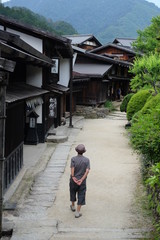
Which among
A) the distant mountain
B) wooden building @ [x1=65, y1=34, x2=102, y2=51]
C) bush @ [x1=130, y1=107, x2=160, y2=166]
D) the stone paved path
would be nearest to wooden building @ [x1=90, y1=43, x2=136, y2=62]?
wooden building @ [x1=65, y1=34, x2=102, y2=51]

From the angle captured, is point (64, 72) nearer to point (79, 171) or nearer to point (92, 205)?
point (92, 205)

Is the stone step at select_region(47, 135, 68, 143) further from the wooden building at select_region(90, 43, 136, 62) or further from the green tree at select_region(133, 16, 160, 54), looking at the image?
the wooden building at select_region(90, 43, 136, 62)

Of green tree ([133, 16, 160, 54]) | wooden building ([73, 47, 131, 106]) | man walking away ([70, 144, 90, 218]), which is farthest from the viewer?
green tree ([133, 16, 160, 54])

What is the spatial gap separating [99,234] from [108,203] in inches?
85.8

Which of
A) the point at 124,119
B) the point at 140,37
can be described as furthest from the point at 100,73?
the point at 140,37

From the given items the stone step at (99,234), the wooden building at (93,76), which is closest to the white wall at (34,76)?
the stone step at (99,234)

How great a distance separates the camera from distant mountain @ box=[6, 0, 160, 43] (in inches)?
5603

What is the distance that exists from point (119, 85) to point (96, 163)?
3233 centimetres

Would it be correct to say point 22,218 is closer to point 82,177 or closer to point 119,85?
point 82,177

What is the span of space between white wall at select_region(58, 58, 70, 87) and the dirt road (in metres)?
8.35

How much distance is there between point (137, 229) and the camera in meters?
6.62

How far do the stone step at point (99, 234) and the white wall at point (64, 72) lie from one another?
1705cm

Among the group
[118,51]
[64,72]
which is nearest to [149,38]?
[118,51]

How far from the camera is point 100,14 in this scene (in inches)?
6639
